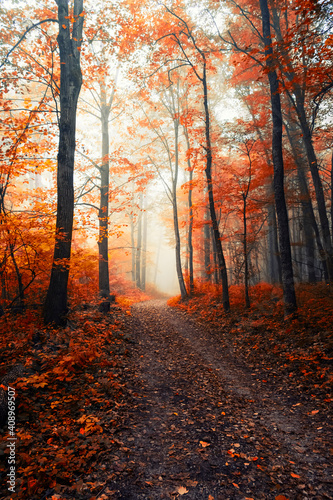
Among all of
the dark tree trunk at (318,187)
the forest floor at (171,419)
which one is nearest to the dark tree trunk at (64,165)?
the forest floor at (171,419)

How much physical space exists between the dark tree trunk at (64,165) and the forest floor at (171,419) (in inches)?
35.8

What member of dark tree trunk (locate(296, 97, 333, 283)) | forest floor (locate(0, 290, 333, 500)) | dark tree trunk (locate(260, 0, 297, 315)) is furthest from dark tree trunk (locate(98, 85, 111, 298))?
dark tree trunk (locate(296, 97, 333, 283))

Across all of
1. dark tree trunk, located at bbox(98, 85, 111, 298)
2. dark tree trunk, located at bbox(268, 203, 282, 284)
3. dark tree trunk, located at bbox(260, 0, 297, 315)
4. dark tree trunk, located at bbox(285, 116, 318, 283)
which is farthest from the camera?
dark tree trunk, located at bbox(268, 203, 282, 284)

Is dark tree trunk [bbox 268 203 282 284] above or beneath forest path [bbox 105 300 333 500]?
above

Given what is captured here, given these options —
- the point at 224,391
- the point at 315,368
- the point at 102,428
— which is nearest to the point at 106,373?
the point at 102,428

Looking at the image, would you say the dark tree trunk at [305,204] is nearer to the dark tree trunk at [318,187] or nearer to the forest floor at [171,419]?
the dark tree trunk at [318,187]

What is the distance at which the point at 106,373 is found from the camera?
535 cm

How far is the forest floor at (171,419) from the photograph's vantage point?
2824 millimetres

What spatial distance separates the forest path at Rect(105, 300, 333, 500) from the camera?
282 cm

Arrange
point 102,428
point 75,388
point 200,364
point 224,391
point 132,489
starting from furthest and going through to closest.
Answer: point 200,364 → point 224,391 → point 75,388 → point 102,428 → point 132,489

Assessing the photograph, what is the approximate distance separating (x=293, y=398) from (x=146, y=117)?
16.1 m

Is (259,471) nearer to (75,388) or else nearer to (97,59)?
(75,388)

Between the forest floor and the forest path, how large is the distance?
0.02 m

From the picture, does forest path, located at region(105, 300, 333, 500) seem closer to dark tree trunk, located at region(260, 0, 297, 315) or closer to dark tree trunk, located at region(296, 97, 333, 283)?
dark tree trunk, located at region(260, 0, 297, 315)
